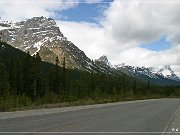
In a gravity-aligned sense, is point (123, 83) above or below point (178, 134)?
above

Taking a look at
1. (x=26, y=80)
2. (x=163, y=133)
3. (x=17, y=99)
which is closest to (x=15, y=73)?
(x=26, y=80)

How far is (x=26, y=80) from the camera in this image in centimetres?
8725

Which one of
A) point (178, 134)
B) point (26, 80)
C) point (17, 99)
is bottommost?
point (178, 134)

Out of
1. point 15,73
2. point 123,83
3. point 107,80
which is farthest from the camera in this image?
point 123,83

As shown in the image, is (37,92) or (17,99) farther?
(37,92)

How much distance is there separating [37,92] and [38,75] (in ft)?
19.7

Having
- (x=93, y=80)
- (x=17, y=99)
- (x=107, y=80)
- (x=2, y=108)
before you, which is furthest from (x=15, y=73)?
(x=2, y=108)

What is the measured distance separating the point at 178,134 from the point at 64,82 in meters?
82.4

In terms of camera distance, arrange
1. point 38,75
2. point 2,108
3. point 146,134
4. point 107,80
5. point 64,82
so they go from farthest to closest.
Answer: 1. point 107,80
2. point 64,82
3. point 38,75
4. point 2,108
5. point 146,134

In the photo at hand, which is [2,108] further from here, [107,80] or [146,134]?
[107,80]

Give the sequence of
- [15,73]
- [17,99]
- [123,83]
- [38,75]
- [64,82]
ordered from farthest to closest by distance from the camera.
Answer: [123,83], [64,82], [15,73], [38,75], [17,99]

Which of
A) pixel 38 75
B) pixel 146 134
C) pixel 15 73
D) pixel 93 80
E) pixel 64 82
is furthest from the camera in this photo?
pixel 93 80

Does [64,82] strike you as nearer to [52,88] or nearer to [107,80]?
[52,88]

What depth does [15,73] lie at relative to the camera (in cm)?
9225
